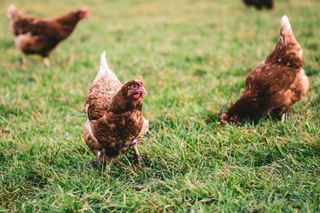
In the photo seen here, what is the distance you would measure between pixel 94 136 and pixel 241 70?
3.35 metres

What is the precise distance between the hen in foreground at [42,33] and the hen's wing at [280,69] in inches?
171

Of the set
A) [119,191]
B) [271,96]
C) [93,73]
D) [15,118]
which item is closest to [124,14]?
[93,73]

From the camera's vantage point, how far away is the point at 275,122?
13.2 feet

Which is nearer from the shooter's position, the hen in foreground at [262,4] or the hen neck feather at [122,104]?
the hen neck feather at [122,104]

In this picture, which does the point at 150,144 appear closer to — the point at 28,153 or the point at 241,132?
the point at 241,132

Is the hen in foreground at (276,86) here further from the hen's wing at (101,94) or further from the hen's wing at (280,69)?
the hen's wing at (101,94)

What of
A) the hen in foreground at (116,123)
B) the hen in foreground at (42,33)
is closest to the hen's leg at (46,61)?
the hen in foreground at (42,33)

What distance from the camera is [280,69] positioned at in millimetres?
4152

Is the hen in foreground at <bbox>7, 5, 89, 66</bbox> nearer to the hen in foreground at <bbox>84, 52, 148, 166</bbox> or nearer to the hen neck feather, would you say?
the hen in foreground at <bbox>84, 52, 148, 166</bbox>

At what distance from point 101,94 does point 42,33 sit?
4218 millimetres

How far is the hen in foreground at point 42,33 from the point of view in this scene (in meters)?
7.14

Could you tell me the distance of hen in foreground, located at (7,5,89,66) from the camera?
714 centimetres

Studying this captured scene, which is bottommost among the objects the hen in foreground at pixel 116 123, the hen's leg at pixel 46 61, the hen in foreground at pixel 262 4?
the hen's leg at pixel 46 61

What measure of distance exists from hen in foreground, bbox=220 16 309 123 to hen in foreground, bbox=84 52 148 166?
119 cm
